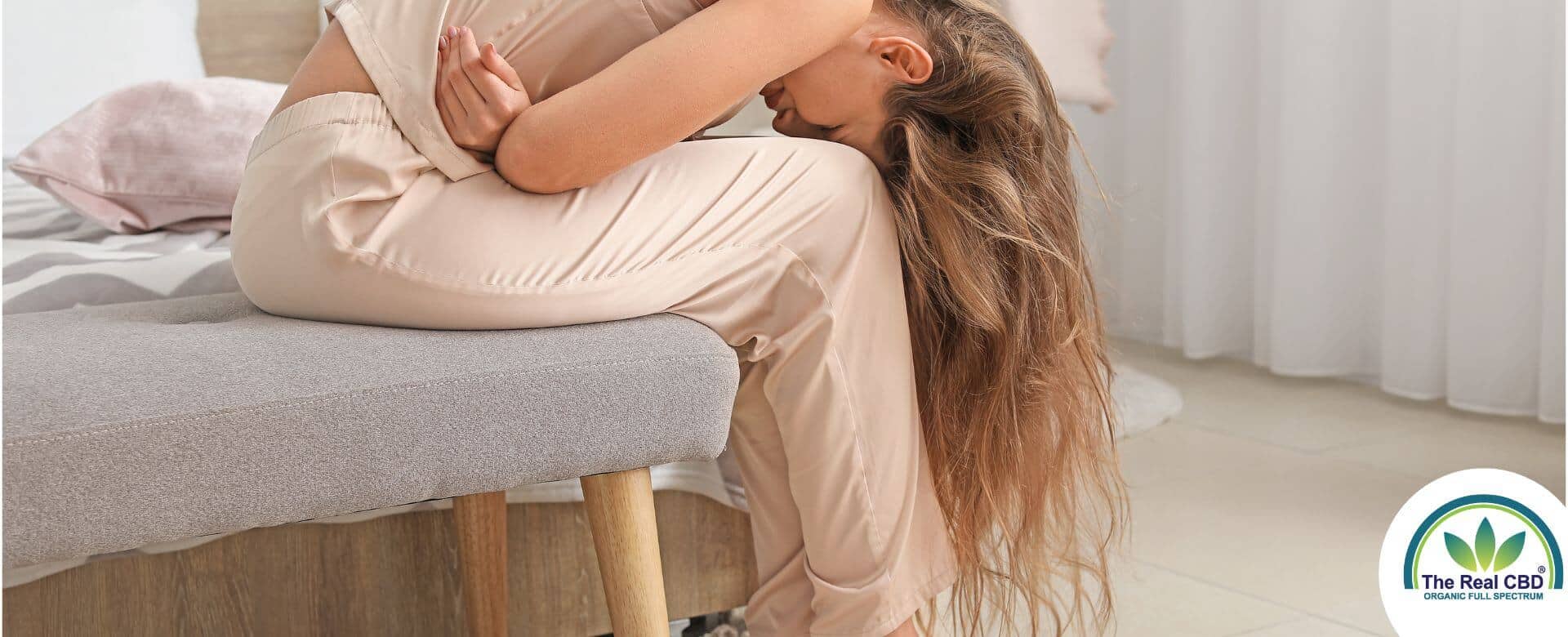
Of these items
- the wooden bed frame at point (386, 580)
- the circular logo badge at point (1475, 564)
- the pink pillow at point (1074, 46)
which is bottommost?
the circular logo badge at point (1475, 564)

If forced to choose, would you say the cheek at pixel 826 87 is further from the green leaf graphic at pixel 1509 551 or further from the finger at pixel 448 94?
the green leaf graphic at pixel 1509 551

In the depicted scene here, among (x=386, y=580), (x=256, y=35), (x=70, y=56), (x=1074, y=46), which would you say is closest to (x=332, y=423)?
(x=386, y=580)

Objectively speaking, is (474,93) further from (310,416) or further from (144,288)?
(144,288)

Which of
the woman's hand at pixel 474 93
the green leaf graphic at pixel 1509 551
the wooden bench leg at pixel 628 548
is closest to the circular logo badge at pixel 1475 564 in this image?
the green leaf graphic at pixel 1509 551

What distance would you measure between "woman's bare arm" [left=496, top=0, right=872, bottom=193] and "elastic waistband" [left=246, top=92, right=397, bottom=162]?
9cm

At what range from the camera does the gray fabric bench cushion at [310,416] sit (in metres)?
0.68

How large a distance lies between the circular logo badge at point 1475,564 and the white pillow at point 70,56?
193 centimetres

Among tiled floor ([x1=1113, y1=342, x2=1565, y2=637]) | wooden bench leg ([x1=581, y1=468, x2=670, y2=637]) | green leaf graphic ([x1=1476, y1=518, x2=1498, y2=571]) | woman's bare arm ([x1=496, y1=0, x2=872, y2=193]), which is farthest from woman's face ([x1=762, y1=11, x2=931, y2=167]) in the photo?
green leaf graphic ([x1=1476, y1=518, x2=1498, y2=571])

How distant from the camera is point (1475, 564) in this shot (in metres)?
1.22

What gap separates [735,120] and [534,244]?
199cm

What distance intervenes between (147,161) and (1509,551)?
5.24ft

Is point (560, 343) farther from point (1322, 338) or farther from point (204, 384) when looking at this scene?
point (1322, 338)

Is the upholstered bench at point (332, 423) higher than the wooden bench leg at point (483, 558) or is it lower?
higher

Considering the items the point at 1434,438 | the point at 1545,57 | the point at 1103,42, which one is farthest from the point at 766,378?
the point at 1103,42
